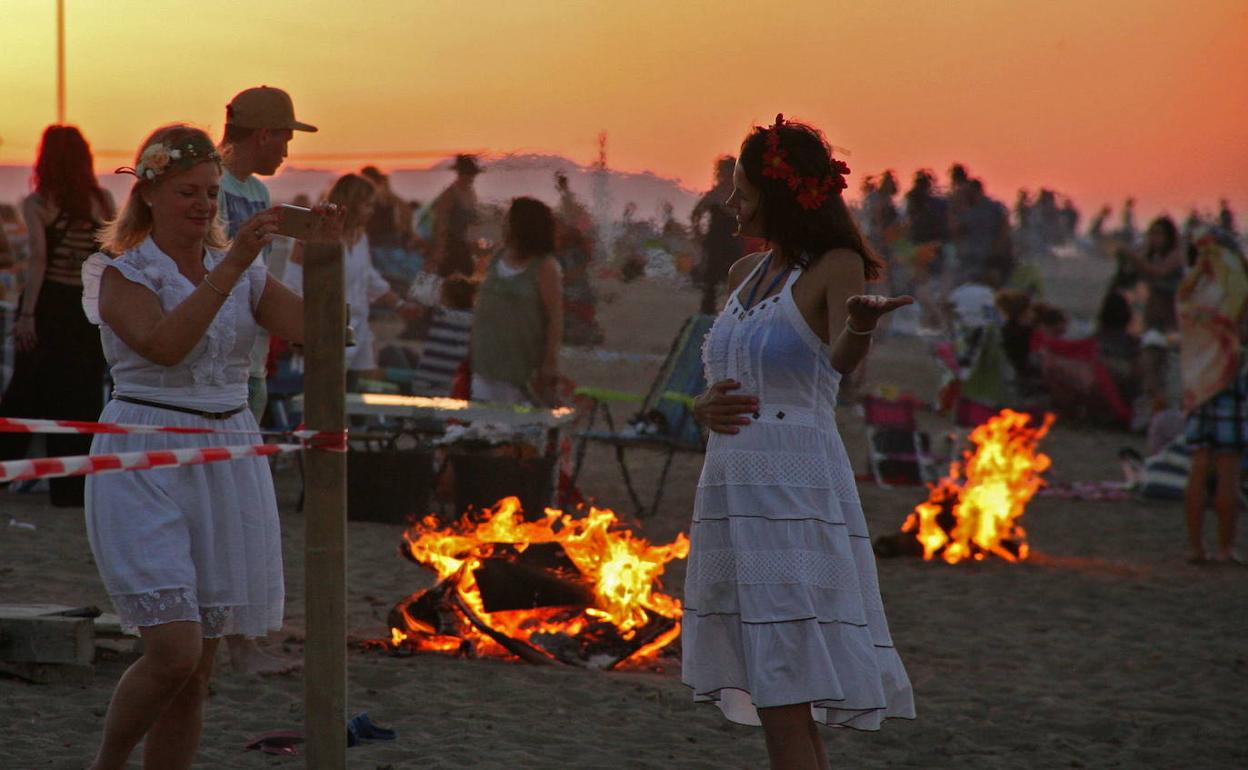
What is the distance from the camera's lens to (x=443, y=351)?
40.4 ft

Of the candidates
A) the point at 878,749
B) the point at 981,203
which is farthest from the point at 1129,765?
the point at 981,203

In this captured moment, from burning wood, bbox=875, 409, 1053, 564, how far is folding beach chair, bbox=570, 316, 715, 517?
5.05ft

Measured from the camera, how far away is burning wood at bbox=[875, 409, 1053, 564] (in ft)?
32.2

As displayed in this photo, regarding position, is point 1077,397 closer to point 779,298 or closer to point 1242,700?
point 1242,700

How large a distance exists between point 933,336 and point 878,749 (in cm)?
1707

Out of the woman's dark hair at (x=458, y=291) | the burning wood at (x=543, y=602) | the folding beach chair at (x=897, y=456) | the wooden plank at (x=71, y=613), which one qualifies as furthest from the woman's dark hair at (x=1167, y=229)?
the wooden plank at (x=71, y=613)

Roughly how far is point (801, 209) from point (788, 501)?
2.37 feet

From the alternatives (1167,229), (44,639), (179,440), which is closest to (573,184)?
(44,639)

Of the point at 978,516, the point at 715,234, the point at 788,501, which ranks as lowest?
the point at 978,516

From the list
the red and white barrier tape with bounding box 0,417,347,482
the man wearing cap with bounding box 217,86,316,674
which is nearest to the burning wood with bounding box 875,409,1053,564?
the man wearing cap with bounding box 217,86,316,674

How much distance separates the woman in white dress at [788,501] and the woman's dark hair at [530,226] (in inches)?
223

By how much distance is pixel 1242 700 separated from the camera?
21.5 feet

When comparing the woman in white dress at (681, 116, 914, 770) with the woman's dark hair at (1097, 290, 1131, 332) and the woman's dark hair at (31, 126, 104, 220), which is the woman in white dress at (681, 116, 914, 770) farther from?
the woman's dark hair at (1097, 290, 1131, 332)

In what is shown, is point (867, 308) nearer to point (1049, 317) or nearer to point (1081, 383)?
point (1081, 383)
